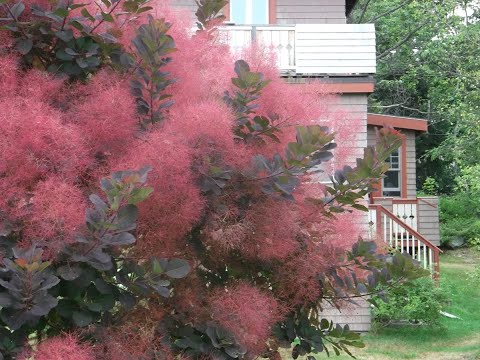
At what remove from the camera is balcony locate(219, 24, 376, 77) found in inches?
430

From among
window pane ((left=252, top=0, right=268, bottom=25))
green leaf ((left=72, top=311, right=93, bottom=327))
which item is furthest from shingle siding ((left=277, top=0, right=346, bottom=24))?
green leaf ((left=72, top=311, right=93, bottom=327))

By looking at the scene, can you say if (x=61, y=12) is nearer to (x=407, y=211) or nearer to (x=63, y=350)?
(x=63, y=350)

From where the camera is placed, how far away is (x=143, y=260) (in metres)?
2.86

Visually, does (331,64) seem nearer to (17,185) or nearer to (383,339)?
(383,339)

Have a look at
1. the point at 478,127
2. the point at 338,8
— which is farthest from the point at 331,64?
the point at 478,127

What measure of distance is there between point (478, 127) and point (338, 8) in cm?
510

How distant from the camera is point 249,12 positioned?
12172 mm

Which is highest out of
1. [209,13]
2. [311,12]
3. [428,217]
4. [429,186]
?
[311,12]

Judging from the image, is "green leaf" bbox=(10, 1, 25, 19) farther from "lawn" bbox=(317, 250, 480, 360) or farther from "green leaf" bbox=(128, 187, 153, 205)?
"lawn" bbox=(317, 250, 480, 360)

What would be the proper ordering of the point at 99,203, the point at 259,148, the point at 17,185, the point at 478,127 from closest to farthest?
the point at 99,203
the point at 17,185
the point at 259,148
the point at 478,127

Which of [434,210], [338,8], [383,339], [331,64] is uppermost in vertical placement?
[338,8]

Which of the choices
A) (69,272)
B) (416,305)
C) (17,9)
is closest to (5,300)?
(69,272)

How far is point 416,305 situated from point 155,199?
9.48 m

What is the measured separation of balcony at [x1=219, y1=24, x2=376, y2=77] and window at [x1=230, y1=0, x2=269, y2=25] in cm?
117
